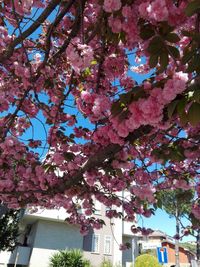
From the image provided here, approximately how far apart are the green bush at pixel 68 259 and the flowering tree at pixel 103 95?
1253 cm

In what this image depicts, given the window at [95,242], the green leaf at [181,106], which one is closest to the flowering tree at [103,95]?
the green leaf at [181,106]

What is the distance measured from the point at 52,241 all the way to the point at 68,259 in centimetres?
301

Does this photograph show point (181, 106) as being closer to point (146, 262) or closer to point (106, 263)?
point (106, 263)

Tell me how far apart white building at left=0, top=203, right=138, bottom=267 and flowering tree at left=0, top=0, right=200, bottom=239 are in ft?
47.2

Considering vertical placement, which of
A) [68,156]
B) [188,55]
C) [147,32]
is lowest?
[188,55]

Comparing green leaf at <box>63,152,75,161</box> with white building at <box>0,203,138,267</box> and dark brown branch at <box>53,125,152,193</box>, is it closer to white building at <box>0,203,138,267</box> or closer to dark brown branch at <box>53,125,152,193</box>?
dark brown branch at <box>53,125,152,193</box>

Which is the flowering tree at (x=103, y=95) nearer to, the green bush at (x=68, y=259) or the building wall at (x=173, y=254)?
the green bush at (x=68, y=259)

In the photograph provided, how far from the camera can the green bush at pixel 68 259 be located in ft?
60.8

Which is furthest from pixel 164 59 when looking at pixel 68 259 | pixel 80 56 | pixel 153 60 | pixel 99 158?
pixel 68 259

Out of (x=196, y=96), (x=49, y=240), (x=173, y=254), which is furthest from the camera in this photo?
(x=173, y=254)

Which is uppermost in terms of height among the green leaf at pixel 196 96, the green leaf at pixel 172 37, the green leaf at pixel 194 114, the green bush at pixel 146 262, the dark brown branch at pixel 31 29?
the green bush at pixel 146 262

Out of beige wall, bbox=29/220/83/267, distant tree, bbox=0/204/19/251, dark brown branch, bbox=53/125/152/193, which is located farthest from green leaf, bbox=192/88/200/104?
beige wall, bbox=29/220/83/267

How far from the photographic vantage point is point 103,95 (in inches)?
133

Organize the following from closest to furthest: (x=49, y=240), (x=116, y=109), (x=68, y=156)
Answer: (x=116, y=109) < (x=68, y=156) < (x=49, y=240)
